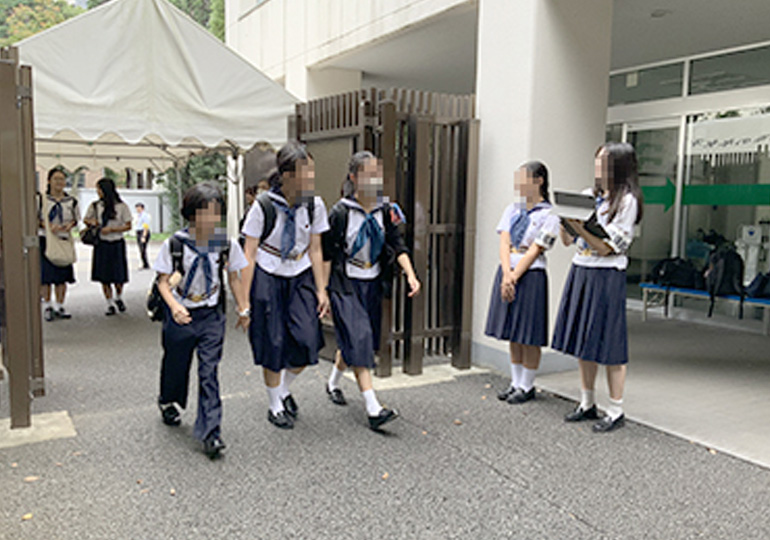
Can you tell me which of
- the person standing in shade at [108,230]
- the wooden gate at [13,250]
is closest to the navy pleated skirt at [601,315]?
the wooden gate at [13,250]

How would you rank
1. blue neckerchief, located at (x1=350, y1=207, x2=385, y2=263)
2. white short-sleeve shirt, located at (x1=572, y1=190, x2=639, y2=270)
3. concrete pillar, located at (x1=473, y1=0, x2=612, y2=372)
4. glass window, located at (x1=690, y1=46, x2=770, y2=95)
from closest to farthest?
white short-sleeve shirt, located at (x1=572, y1=190, x2=639, y2=270)
blue neckerchief, located at (x1=350, y1=207, x2=385, y2=263)
concrete pillar, located at (x1=473, y1=0, x2=612, y2=372)
glass window, located at (x1=690, y1=46, x2=770, y2=95)

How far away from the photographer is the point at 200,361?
3854 millimetres

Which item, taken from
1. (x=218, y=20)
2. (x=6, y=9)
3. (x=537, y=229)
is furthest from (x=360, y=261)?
(x=6, y=9)

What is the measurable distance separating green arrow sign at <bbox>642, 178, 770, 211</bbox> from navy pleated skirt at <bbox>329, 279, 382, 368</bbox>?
624cm

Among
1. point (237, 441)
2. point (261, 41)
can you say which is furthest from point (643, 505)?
point (261, 41)

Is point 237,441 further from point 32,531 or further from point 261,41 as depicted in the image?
point 261,41

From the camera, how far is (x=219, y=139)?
7.26 m

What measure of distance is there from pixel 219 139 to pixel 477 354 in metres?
3.78

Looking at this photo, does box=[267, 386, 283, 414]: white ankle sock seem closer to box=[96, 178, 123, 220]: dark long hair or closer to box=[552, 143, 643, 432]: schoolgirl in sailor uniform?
box=[552, 143, 643, 432]: schoolgirl in sailor uniform

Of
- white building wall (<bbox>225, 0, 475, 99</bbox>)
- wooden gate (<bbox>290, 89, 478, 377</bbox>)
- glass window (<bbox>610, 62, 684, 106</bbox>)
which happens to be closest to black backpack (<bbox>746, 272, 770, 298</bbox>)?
glass window (<bbox>610, 62, 684, 106</bbox>)

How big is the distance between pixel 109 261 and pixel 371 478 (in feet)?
19.6

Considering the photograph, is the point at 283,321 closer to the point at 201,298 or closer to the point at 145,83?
the point at 201,298

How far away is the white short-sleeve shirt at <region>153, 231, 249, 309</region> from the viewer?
3.76 meters

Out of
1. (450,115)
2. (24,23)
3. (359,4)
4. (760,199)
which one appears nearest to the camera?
(450,115)
